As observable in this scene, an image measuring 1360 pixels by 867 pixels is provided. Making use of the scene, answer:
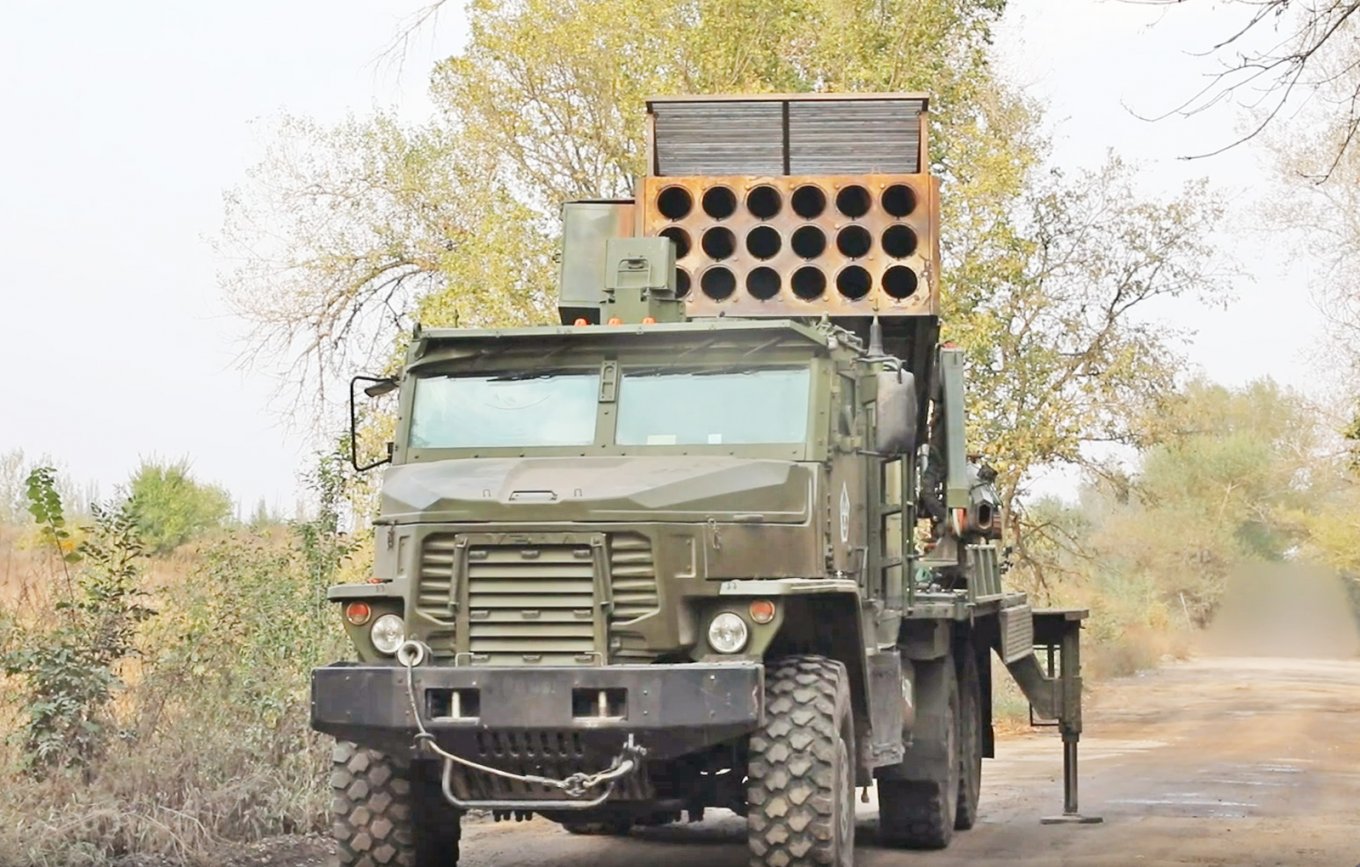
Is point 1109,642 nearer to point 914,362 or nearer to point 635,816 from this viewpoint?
point 914,362

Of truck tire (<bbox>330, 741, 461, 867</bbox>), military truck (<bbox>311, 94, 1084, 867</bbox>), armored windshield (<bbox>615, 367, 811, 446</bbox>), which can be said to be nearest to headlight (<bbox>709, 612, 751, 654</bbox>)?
military truck (<bbox>311, 94, 1084, 867</bbox>)

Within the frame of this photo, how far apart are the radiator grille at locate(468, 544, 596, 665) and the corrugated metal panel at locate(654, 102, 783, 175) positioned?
3.97 m

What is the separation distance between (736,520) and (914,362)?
3.28 meters

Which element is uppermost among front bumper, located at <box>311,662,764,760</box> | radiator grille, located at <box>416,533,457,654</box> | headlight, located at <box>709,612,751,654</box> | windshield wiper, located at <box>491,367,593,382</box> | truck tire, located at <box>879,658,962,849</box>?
windshield wiper, located at <box>491,367,593,382</box>

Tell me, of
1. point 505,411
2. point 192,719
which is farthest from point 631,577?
point 192,719

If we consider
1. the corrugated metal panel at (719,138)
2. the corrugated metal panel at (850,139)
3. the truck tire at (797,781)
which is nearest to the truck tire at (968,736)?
the corrugated metal panel at (850,139)

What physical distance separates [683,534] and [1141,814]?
6.08 m

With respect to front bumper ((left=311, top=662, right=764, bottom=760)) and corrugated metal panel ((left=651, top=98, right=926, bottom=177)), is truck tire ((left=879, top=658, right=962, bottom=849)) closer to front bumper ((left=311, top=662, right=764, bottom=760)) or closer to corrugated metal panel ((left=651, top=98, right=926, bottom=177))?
corrugated metal panel ((left=651, top=98, right=926, bottom=177))

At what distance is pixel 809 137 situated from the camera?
12.5 metres

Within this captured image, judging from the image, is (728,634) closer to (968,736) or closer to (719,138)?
(719,138)

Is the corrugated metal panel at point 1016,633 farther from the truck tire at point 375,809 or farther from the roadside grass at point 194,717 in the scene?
the truck tire at point 375,809

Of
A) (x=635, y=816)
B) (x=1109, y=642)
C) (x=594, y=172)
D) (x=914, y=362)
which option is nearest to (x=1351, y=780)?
(x=914, y=362)

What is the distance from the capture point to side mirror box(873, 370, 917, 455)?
984 cm

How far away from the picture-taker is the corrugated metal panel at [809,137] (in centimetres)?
1245
